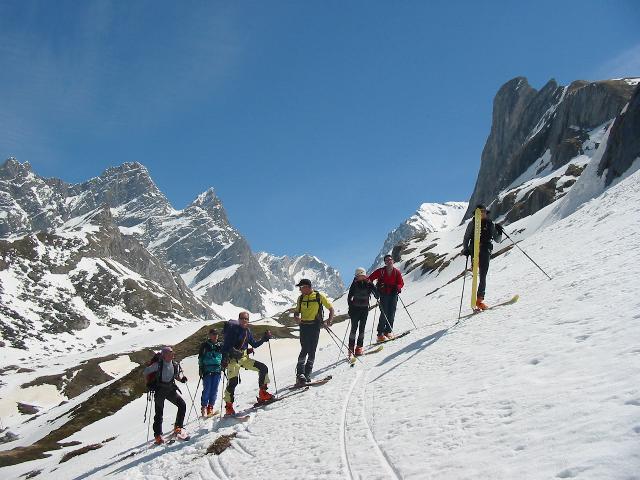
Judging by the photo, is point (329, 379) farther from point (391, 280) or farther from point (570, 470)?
point (570, 470)

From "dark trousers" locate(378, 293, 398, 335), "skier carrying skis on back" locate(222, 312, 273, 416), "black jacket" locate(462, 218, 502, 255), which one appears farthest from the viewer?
"dark trousers" locate(378, 293, 398, 335)

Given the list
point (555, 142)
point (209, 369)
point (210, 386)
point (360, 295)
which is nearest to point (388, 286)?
point (360, 295)

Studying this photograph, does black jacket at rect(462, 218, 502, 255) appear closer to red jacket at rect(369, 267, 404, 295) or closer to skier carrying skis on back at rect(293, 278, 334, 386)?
red jacket at rect(369, 267, 404, 295)

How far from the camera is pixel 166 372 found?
14906 millimetres

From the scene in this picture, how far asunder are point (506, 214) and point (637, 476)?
355 feet

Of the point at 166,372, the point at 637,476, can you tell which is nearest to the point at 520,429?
the point at 637,476

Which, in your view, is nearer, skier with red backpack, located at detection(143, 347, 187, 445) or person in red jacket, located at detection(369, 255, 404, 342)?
skier with red backpack, located at detection(143, 347, 187, 445)

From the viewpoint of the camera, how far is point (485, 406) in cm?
765

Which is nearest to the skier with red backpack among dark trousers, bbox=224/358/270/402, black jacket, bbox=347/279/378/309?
dark trousers, bbox=224/358/270/402

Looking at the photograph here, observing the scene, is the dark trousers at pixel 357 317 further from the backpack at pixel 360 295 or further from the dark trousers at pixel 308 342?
the dark trousers at pixel 308 342

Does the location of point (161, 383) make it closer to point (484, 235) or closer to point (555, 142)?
point (484, 235)

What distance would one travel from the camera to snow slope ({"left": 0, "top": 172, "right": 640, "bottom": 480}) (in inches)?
229

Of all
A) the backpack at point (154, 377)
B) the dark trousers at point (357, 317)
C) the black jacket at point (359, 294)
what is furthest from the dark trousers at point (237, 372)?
the black jacket at point (359, 294)

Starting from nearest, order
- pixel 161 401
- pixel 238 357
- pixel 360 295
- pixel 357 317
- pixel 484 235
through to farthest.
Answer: pixel 238 357 < pixel 161 401 < pixel 484 235 < pixel 360 295 < pixel 357 317
